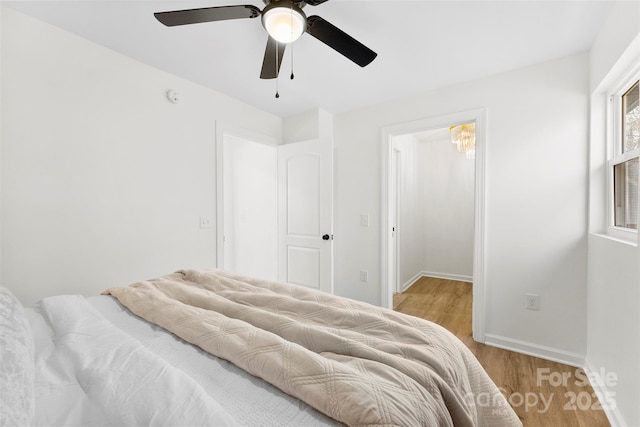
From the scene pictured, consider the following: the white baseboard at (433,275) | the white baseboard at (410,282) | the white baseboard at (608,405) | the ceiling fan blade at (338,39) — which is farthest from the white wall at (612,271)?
the white baseboard at (433,275)

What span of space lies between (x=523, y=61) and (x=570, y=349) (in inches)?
88.6

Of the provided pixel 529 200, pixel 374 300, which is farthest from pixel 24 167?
pixel 529 200

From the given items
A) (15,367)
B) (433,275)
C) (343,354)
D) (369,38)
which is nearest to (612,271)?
(343,354)

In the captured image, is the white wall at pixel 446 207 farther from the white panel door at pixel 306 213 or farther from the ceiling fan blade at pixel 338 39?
the ceiling fan blade at pixel 338 39

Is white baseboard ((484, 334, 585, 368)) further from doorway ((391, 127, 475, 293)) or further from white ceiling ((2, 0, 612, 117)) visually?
white ceiling ((2, 0, 612, 117))

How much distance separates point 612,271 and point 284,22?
2257 millimetres

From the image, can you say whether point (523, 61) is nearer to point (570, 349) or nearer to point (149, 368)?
point (570, 349)

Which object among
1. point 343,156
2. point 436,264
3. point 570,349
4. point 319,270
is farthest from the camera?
point 436,264

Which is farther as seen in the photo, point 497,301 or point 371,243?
point 371,243

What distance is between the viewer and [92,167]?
192 cm

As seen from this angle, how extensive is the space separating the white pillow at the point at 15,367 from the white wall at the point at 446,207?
4.71 metres

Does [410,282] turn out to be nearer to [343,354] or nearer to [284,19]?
[343,354]

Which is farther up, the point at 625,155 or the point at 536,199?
the point at 625,155

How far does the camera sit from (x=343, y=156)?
319 cm
